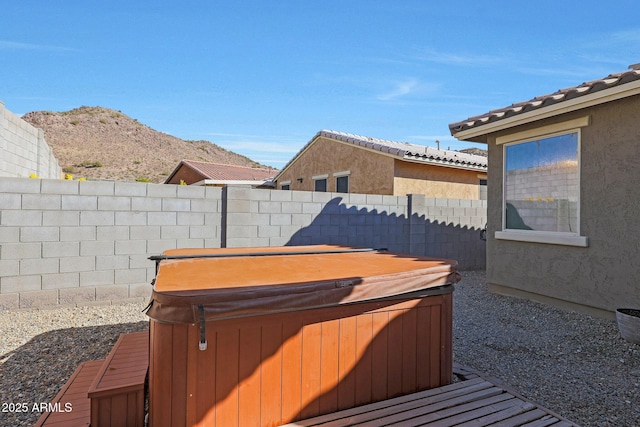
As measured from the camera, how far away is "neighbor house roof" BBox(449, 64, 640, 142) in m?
4.34

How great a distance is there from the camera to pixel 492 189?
654 centimetres

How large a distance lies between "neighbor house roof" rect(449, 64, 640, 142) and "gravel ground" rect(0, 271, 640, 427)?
3.03 meters

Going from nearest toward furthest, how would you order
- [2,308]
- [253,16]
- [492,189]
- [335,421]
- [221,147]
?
1. [335,421]
2. [2,308]
3. [492,189]
4. [253,16]
5. [221,147]

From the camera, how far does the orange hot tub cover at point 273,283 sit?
185 centimetres

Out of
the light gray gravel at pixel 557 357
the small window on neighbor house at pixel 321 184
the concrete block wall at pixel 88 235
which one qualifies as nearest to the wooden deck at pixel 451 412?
the light gray gravel at pixel 557 357

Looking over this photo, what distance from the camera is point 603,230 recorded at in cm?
480

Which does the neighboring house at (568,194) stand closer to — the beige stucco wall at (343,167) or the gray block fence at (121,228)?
the gray block fence at (121,228)

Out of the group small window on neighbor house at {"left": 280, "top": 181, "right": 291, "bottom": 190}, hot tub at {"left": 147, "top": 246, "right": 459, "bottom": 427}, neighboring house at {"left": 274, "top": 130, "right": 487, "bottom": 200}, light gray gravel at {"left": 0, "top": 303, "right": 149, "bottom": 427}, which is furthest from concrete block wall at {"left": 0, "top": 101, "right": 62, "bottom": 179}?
small window on neighbor house at {"left": 280, "top": 181, "right": 291, "bottom": 190}

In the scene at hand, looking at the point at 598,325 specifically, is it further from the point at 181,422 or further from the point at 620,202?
the point at 181,422

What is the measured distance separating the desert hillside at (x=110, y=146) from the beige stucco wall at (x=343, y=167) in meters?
19.2

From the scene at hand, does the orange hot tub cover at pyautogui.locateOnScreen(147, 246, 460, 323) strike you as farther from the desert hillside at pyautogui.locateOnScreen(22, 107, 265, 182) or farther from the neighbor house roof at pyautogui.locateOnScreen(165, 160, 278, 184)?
the desert hillside at pyautogui.locateOnScreen(22, 107, 265, 182)

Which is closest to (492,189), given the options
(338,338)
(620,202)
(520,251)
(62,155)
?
(520,251)

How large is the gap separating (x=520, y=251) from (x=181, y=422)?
5985mm

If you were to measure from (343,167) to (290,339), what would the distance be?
1075 centimetres
